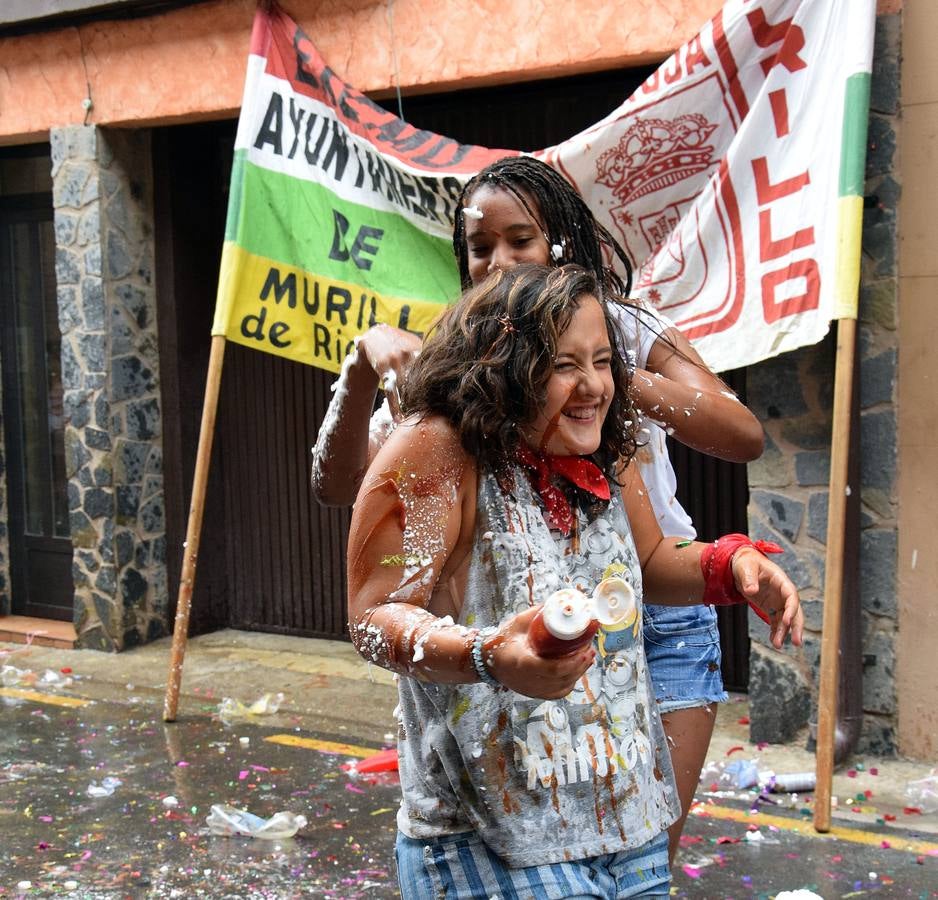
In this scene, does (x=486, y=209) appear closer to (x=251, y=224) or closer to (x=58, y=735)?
(x=251, y=224)

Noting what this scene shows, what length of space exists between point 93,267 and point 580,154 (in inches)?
141

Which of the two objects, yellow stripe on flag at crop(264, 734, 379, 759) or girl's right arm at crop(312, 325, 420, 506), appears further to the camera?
yellow stripe on flag at crop(264, 734, 379, 759)

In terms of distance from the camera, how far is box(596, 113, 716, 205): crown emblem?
5.34 m

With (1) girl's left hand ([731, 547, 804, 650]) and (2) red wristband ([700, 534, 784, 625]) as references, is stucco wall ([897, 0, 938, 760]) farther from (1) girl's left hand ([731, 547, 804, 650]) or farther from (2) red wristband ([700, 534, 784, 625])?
(1) girl's left hand ([731, 547, 804, 650])

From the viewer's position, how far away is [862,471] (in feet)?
17.9

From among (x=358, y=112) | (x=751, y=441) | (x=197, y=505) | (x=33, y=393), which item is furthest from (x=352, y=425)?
(x=33, y=393)

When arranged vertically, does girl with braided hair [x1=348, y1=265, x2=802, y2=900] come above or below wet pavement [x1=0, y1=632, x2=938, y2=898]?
above

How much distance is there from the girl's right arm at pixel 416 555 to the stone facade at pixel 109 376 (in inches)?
239

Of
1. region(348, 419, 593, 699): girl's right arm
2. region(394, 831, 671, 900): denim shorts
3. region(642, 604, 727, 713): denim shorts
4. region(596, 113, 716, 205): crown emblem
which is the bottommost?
region(394, 831, 671, 900): denim shorts

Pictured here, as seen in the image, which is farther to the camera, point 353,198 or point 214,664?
point 214,664

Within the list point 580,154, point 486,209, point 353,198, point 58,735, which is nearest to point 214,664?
point 58,735

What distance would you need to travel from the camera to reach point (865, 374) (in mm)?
5430

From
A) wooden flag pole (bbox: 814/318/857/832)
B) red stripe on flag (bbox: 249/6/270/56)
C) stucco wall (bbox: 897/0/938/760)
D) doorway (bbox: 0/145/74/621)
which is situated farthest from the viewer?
doorway (bbox: 0/145/74/621)

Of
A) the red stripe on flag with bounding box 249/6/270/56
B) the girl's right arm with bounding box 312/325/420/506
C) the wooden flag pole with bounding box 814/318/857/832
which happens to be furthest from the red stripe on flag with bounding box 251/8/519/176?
the girl's right arm with bounding box 312/325/420/506
